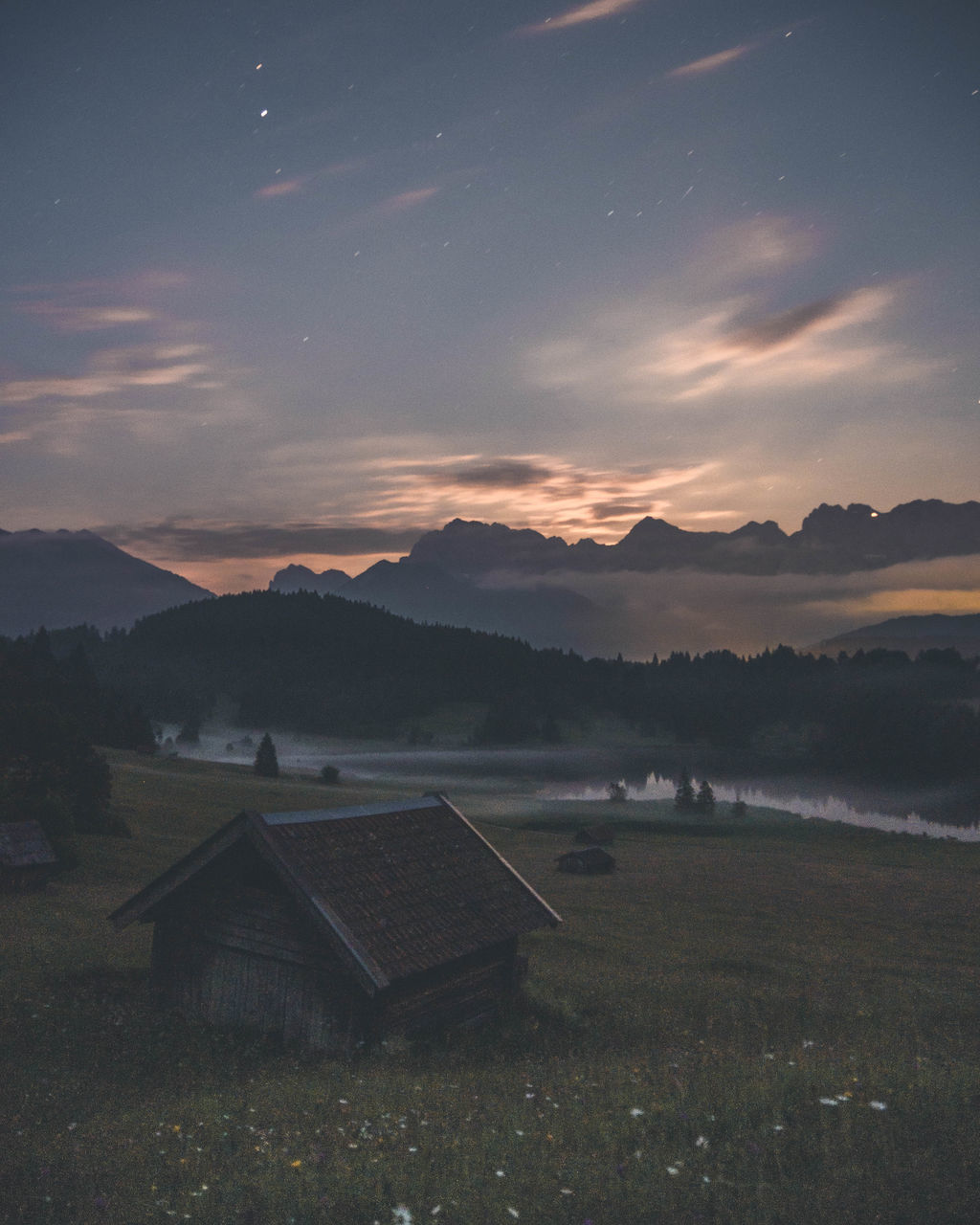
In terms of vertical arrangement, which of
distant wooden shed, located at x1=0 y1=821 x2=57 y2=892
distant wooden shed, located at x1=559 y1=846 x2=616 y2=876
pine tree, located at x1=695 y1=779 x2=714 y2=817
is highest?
distant wooden shed, located at x1=0 y1=821 x2=57 y2=892

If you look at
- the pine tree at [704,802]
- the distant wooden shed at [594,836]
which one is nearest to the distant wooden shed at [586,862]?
the distant wooden shed at [594,836]

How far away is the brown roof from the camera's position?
39812mm

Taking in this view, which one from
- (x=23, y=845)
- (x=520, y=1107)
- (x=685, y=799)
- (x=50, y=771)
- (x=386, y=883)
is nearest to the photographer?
(x=520, y=1107)

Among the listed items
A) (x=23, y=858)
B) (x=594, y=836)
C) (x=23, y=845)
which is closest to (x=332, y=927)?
(x=23, y=858)

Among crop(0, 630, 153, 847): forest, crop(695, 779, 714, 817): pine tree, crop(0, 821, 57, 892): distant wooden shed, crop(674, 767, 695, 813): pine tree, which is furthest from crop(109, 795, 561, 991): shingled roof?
crop(674, 767, 695, 813): pine tree

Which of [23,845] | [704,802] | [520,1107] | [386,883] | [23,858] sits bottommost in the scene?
[704,802]

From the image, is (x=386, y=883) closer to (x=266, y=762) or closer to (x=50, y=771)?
(x=50, y=771)

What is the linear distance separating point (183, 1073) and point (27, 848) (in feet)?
101

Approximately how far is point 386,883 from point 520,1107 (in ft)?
23.1

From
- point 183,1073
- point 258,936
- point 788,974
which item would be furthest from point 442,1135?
point 788,974

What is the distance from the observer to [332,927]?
53.0ft

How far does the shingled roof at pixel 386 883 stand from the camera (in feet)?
54.6

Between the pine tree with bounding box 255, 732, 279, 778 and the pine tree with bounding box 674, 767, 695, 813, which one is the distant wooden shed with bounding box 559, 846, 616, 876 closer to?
the pine tree with bounding box 674, 767, 695, 813

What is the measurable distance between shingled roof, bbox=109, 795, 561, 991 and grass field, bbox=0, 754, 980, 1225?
1984 mm
